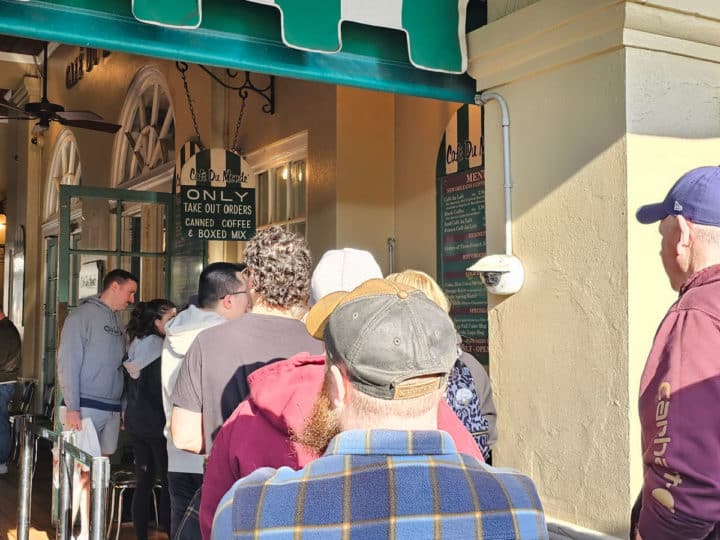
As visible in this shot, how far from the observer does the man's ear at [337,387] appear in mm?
1263

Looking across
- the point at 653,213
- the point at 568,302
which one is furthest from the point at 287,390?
the point at 568,302

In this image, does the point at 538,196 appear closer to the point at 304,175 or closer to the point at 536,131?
the point at 536,131

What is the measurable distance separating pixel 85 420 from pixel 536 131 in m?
3.55

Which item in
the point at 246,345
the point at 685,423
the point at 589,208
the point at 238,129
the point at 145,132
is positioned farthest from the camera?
the point at 145,132

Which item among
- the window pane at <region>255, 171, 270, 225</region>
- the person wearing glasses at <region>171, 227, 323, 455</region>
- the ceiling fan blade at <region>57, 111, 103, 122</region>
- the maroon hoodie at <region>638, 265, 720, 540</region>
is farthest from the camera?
the ceiling fan blade at <region>57, 111, 103, 122</region>

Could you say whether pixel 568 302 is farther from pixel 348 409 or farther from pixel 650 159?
pixel 348 409

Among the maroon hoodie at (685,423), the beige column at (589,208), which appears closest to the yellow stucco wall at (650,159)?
the beige column at (589,208)

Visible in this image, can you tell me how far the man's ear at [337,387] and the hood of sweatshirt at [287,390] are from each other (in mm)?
361

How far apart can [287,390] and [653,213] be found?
3.17 feet

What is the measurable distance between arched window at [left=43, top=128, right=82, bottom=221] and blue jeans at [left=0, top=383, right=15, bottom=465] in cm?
326

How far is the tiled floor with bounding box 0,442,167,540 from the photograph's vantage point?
5.66m

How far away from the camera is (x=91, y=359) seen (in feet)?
17.8

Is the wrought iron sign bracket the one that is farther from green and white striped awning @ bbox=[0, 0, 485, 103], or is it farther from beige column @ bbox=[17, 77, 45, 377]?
beige column @ bbox=[17, 77, 45, 377]

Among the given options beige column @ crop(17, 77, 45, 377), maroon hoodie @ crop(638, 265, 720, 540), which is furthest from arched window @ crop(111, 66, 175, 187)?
maroon hoodie @ crop(638, 265, 720, 540)
